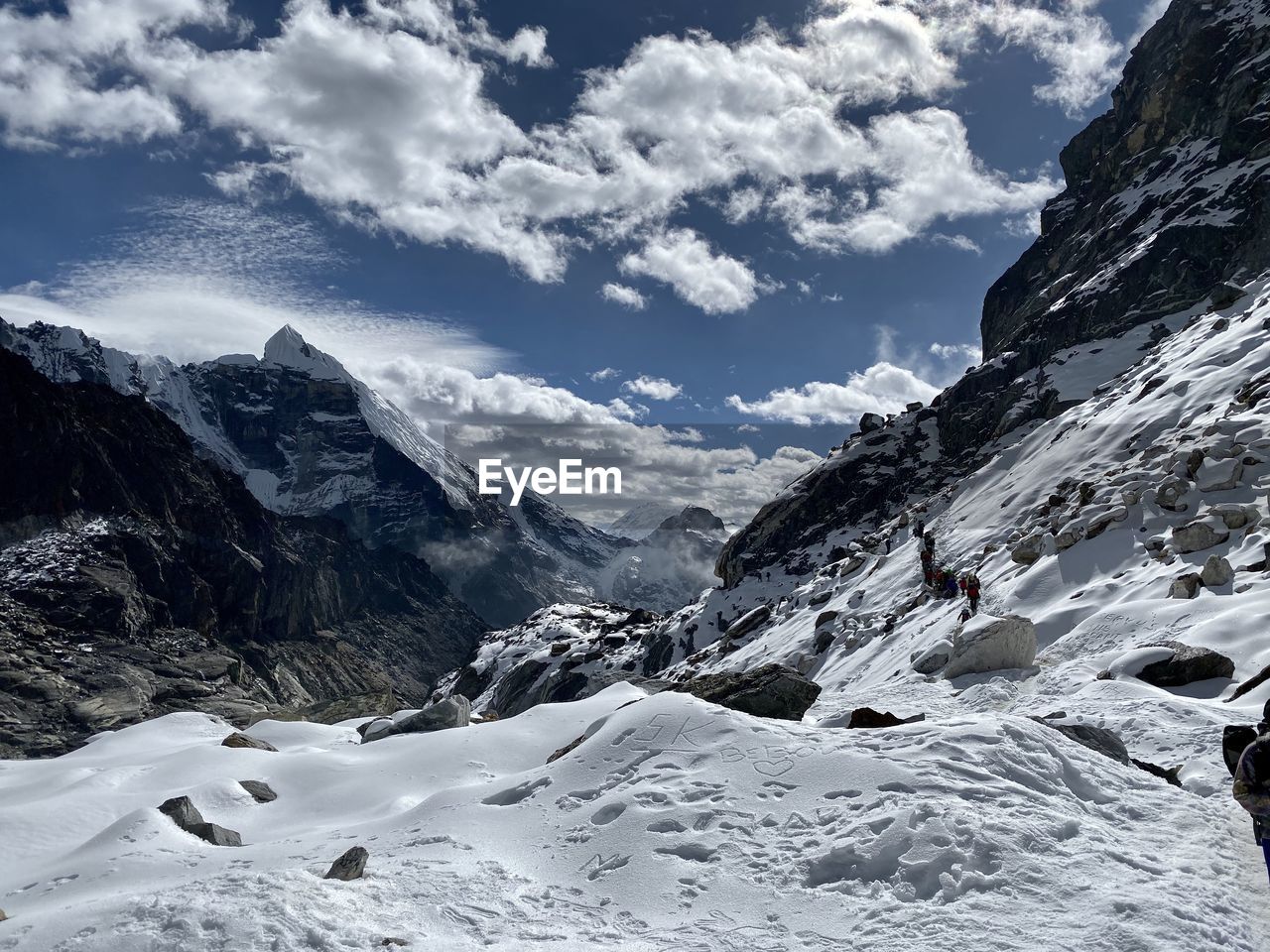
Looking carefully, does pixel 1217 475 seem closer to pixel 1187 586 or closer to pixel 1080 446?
pixel 1187 586

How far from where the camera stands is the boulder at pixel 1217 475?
71.6ft

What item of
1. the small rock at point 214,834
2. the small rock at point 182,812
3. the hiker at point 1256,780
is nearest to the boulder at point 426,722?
the small rock at point 182,812

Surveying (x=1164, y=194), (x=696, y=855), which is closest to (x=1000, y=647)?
(x=696, y=855)

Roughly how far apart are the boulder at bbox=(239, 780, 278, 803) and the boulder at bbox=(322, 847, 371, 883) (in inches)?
228

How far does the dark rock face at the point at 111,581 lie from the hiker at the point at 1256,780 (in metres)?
96.3

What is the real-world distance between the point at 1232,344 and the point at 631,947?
3913cm

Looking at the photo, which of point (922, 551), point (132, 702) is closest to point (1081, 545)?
point (922, 551)

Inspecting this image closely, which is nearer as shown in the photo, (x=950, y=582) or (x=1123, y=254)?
(x=950, y=582)

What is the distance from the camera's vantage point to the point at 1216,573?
17188mm

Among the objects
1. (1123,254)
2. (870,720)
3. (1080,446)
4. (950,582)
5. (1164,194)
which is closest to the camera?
(870,720)

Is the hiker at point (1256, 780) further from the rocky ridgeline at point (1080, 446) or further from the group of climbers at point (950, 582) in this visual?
the group of climbers at point (950, 582)

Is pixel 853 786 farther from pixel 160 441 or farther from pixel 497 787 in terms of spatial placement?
pixel 160 441

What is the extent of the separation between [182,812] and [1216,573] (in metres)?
20.3

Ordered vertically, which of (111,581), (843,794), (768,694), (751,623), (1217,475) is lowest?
(843,794)
